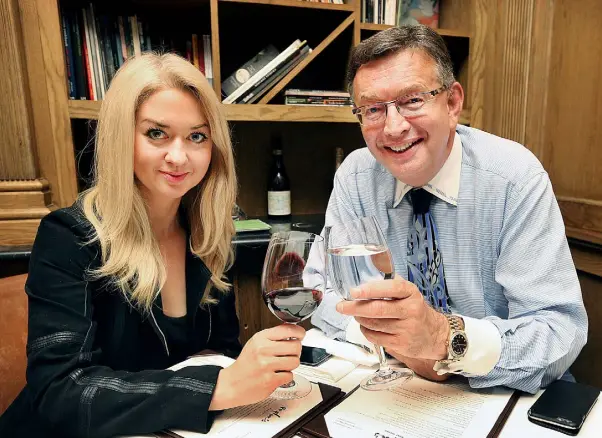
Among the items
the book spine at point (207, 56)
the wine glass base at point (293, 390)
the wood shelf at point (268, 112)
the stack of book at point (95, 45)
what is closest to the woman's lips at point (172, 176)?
the wine glass base at point (293, 390)

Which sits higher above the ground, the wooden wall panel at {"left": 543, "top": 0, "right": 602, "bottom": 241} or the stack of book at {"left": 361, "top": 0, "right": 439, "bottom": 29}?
the stack of book at {"left": 361, "top": 0, "right": 439, "bottom": 29}

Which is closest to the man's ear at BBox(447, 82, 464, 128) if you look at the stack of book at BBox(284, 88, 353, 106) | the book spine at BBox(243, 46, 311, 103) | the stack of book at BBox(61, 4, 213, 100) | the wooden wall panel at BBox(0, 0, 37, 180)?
the stack of book at BBox(284, 88, 353, 106)

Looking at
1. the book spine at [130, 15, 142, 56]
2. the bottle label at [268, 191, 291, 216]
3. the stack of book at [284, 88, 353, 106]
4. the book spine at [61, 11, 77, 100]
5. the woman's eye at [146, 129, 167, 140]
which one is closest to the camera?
the woman's eye at [146, 129, 167, 140]

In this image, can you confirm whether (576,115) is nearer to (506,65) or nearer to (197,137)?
(506,65)

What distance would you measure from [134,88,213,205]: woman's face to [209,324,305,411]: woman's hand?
1.51 ft

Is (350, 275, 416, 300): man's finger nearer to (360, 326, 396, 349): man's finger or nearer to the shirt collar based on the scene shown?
(360, 326, 396, 349): man's finger

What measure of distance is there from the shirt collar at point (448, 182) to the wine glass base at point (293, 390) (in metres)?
0.55

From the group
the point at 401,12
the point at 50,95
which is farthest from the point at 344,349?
the point at 401,12

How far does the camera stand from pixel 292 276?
27.3 inches

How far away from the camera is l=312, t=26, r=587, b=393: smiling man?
889 millimetres

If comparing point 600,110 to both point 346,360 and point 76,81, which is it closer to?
point 346,360

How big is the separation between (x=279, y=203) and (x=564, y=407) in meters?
1.55

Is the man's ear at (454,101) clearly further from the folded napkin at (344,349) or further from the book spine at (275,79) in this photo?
the book spine at (275,79)

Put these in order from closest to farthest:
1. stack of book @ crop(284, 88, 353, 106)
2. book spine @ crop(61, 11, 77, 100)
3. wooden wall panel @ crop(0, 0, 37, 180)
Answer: wooden wall panel @ crop(0, 0, 37, 180) → book spine @ crop(61, 11, 77, 100) → stack of book @ crop(284, 88, 353, 106)
